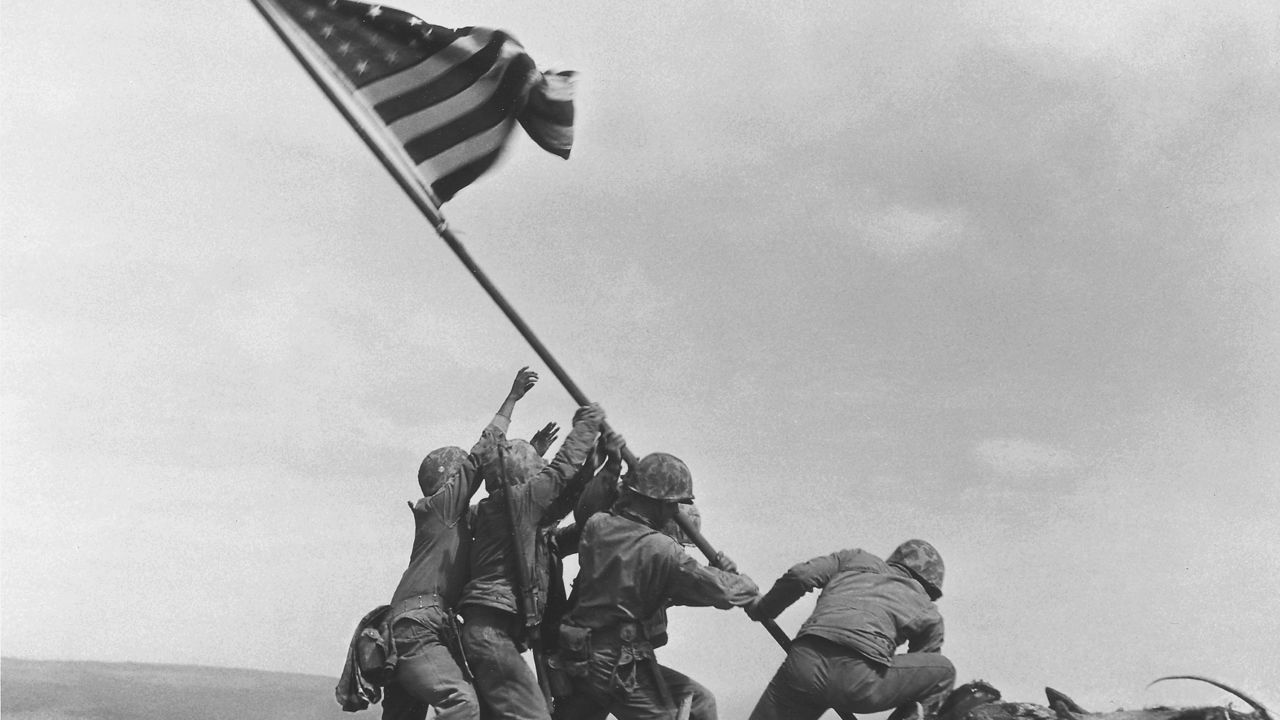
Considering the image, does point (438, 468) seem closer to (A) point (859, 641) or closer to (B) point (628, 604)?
(B) point (628, 604)

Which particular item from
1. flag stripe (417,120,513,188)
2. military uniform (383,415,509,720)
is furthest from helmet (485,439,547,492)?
flag stripe (417,120,513,188)

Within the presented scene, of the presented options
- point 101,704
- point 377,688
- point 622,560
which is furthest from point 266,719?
point 622,560

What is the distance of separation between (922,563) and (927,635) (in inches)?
22.6

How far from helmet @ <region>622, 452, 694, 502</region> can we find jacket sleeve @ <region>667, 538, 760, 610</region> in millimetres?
378

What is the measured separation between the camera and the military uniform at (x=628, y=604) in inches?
434

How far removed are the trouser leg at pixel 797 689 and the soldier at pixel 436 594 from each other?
7.40 ft

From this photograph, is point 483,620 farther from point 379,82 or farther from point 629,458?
point 379,82

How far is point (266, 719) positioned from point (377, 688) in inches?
475

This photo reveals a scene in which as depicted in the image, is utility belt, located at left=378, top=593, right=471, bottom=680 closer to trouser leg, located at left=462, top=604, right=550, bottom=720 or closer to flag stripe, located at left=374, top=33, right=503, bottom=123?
trouser leg, located at left=462, top=604, right=550, bottom=720

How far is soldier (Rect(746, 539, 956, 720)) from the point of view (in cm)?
1090

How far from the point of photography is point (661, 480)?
11188mm

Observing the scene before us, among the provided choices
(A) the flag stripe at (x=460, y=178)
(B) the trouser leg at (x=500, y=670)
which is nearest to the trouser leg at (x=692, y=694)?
(B) the trouser leg at (x=500, y=670)

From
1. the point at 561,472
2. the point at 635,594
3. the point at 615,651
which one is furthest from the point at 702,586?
the point at 561,472

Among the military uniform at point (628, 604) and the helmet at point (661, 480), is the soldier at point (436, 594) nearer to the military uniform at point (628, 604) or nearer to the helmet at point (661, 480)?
the military uniform at point (628, 604)
